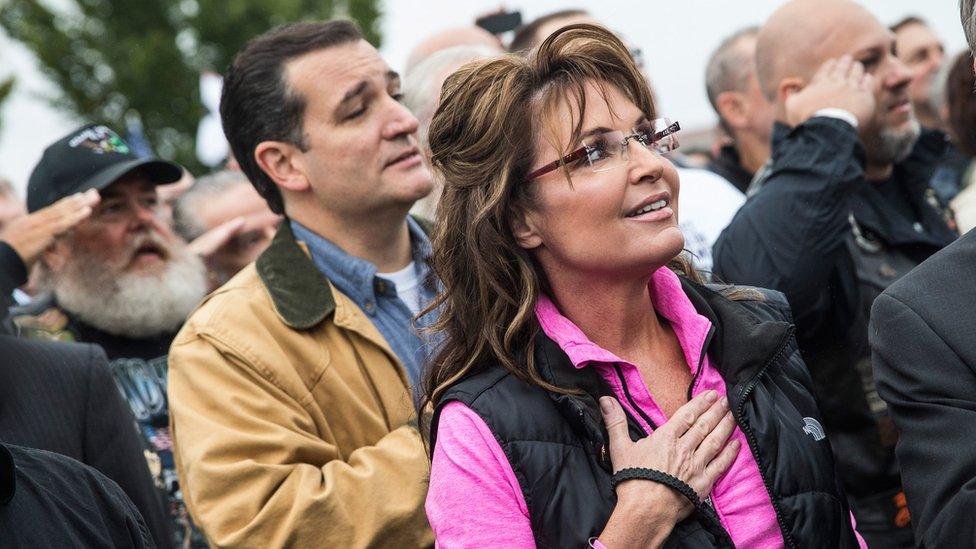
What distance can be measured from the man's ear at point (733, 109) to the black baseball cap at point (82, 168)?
2825 millimetres

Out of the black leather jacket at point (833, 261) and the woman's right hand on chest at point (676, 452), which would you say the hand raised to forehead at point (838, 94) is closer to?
the black leather jacket at point (833, 261)

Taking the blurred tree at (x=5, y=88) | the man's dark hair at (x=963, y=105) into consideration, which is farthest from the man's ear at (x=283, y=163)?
the blurred tree at (x=5, y=88)

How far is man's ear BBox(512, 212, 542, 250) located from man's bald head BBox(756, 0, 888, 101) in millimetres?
2018

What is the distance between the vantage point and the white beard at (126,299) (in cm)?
498

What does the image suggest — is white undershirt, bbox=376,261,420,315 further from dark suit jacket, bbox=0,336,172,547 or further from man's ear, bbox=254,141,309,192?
dark suit jacket, bbox=0,336,172,547

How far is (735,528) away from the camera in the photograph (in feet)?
8.30

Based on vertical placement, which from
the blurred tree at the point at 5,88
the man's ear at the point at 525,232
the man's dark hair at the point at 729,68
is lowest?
the blurred tree at the point at 5,88

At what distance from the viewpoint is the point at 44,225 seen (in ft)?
16.0

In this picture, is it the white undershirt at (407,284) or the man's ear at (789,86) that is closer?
the white undershirt at (407,284)

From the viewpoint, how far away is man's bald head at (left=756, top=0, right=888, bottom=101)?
4.36 m

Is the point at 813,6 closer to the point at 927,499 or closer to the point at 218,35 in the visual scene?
the point at 927,499

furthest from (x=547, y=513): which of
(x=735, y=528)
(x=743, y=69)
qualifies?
(x=743, y=69)

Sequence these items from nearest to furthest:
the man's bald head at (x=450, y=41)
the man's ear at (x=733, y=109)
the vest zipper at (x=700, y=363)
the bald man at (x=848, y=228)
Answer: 1. the vest zipper at (x=700, y=363)
2. the bald man at (x=848, y=228)
3. the man's bald head at (x=450, y=41)
4. the man's ear at (x=733, y=109)

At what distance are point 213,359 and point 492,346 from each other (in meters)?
1.07
